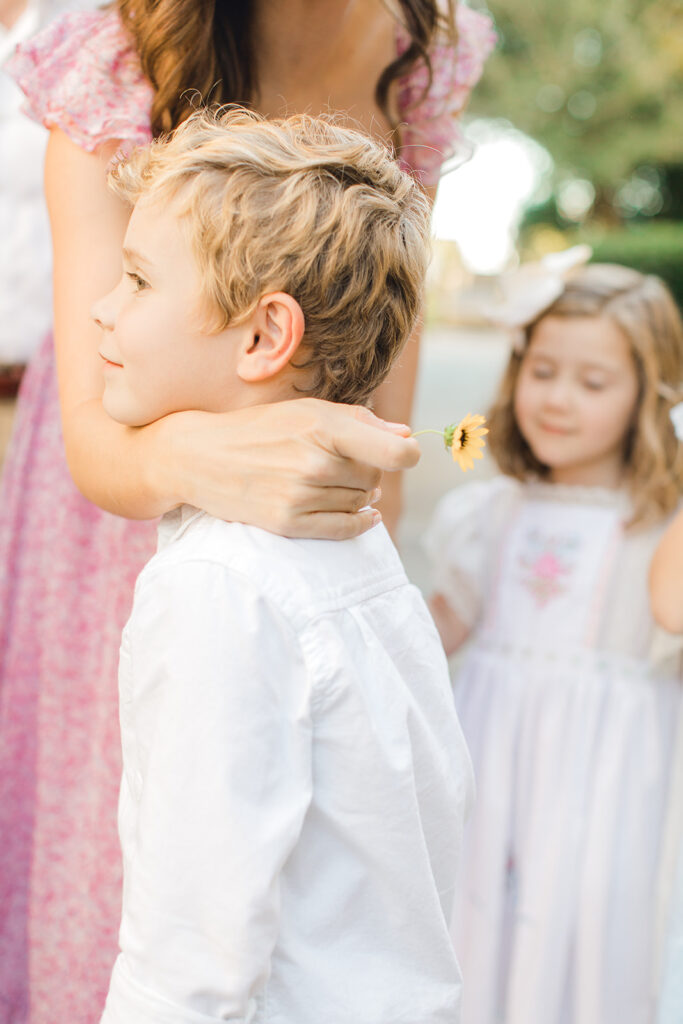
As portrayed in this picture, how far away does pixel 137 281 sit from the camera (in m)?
1.14

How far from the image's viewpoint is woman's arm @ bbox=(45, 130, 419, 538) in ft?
3.48

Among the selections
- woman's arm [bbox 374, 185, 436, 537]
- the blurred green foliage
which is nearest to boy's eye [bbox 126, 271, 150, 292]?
woman's arm [bbox 374, 185, 436, 537]

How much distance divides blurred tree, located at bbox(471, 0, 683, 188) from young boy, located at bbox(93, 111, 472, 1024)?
15.5 metres

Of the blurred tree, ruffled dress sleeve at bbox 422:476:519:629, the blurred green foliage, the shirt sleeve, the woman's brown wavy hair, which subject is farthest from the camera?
the blurred tree

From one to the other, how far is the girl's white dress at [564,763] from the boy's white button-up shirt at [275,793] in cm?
98

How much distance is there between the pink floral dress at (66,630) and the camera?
4.75 feet

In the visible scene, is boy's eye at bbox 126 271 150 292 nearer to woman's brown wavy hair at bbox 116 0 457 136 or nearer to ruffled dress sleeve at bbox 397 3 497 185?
woman's brown wavy hair at bbox 116 0 457 136

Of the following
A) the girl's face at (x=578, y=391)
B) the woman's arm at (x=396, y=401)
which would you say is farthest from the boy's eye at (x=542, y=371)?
the woman's arm at (x=396, y=401)

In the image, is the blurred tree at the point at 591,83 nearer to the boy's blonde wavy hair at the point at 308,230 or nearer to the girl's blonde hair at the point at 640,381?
the girl's blonde hair at the point at 640,381

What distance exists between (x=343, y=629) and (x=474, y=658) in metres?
1.29

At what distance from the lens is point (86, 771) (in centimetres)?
166

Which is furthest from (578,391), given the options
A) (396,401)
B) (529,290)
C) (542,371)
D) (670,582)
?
(396,401)

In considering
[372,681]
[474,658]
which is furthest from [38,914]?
[474,658]

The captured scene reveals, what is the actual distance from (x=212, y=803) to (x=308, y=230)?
56 centimetres
